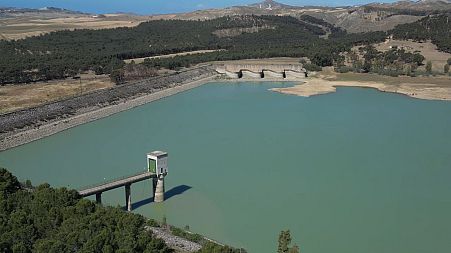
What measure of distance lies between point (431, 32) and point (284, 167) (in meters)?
43.1

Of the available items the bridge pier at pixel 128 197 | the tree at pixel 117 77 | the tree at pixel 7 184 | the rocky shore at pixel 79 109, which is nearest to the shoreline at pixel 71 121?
the rocky shore at pixel 79 109

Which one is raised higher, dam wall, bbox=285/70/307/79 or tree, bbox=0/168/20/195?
tree, bbox=0/168/20/195

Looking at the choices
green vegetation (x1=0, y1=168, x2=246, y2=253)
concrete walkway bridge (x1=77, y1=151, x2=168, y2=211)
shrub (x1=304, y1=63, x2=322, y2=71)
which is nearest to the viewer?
green vegetation (x1=0, y1=168, x2=246, y2=253)

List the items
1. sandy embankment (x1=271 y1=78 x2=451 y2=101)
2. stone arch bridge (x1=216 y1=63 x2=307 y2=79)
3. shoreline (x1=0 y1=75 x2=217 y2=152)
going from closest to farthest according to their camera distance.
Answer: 1. shoreline (x1=0 y1=75 x2=217 y2=152)
2. sandy embankment (x1=271 y1=78 x2=451 y2=101)
3. stone arch bridge (x1=216 y1=63 x2=307 y2=79)

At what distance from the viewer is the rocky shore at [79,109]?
24.8m

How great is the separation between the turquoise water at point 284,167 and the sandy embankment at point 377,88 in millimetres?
2571

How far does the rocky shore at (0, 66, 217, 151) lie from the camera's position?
2481 centimetres

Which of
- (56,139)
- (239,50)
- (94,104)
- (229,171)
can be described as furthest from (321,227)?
(239,50)

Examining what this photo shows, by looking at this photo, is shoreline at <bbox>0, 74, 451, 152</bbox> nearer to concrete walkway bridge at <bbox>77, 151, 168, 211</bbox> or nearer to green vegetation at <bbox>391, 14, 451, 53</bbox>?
concrete walkway bridge at <bbox>77, 151, 168, 211</bbox>

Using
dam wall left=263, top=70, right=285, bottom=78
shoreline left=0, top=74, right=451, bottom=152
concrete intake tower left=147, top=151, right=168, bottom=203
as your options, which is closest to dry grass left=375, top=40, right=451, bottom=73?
shoreline left=0, top=74, right=451, bottom=152

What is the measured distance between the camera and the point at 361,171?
1986 cm

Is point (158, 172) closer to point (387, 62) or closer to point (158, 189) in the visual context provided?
point (158, 189)

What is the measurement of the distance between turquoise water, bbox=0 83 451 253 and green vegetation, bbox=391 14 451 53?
67.6 ft

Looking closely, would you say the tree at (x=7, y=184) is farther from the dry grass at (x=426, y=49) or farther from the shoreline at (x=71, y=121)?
the dry grass at (x=426, y=49)
